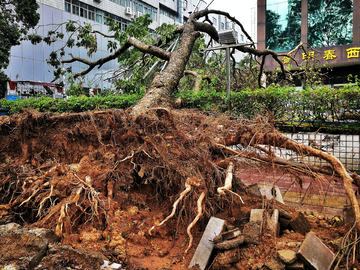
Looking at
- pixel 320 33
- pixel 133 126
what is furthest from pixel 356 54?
pixel 133 126

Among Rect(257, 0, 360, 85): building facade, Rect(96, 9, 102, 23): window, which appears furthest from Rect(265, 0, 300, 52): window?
Rect(96, 9, 102, 23): window

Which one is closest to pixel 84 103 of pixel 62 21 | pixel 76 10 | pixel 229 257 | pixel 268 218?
pixel 268 218

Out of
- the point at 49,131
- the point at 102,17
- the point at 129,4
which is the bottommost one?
the point at 49,131

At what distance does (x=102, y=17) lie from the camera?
2719 centimetres

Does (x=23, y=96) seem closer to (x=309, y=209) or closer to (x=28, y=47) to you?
(x=28, y=47)

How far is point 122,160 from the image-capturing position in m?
3.80

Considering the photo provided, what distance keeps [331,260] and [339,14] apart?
2437cm

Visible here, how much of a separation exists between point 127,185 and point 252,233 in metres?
1.89

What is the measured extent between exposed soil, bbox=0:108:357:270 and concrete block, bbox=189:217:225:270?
201 millimetres

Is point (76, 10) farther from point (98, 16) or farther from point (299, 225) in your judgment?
point (299, 225)

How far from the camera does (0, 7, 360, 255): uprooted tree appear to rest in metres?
3.46

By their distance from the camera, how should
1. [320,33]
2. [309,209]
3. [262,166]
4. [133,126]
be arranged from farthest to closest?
→ 1. [320,33]
2. [309,209]
3. [133,126]
4. [262,166]

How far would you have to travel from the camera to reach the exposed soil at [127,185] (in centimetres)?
321

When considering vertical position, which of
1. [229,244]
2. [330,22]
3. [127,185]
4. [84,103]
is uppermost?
[330,22]
